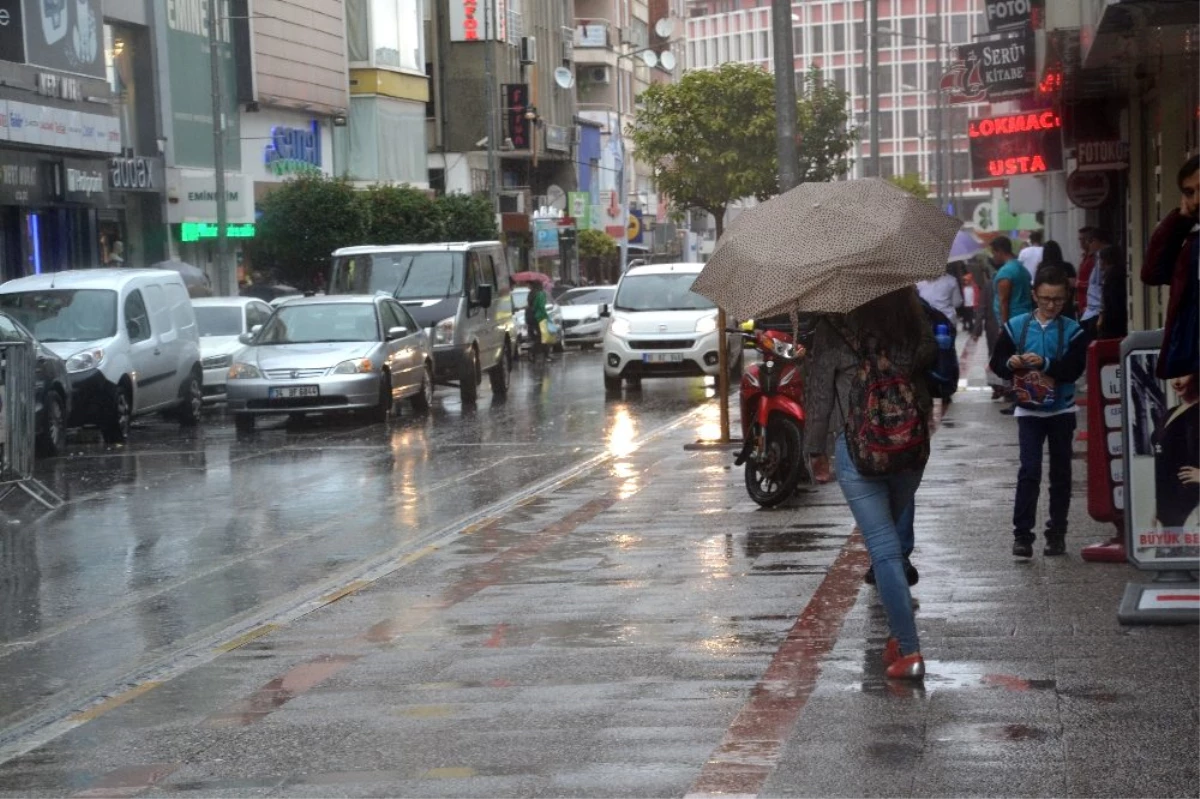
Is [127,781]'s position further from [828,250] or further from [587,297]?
[587,297]

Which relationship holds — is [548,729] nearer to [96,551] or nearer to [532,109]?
[96,551]

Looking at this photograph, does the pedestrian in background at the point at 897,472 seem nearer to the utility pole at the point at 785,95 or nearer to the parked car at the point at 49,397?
the utility pole at the point at 785,95

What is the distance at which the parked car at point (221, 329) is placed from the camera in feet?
91.6

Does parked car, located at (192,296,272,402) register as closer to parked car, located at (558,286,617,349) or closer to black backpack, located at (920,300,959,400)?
parked car, located at (558,286,617,349)

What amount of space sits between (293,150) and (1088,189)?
29.9 m

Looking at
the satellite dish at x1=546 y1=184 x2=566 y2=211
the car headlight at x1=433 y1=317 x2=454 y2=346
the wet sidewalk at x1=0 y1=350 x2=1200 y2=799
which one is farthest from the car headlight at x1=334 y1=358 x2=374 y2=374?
the satellite dish at x1=546 y1=184 x2=566 y2=211

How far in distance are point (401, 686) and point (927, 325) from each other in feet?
7.83

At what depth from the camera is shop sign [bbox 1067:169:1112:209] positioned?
77.1 feet

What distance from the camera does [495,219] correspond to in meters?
53.2

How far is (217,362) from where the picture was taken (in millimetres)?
28047

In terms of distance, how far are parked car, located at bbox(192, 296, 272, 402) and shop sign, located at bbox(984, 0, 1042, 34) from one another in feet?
Answer: 32.9

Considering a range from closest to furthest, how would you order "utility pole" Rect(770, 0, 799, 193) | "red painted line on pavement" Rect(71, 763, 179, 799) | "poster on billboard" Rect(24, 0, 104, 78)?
"red painted line on pavement" Rect(71, 763, 179, 799)
"utility pole" Rect(770, 0, 799, 193)
"poster on billboard" Rect(24, 0, 104, 78)

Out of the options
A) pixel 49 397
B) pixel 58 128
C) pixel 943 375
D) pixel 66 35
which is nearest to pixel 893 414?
pixel 943 375

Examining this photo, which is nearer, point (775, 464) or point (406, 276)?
point (775, 464)
